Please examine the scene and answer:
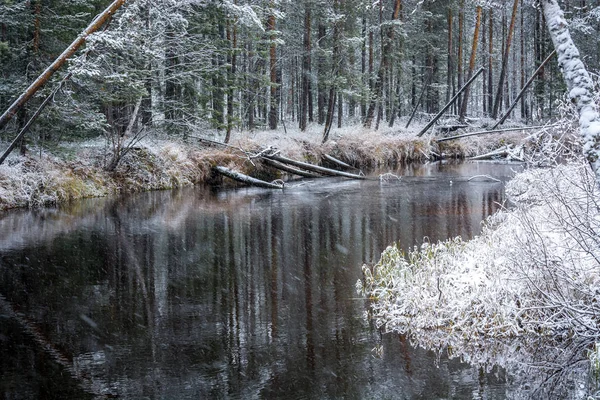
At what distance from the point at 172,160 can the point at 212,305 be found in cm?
1492

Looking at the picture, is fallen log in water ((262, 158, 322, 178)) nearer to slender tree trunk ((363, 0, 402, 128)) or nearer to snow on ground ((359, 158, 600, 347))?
slender tree trunk ((363, 0, 402, 128))

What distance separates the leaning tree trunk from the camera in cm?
475

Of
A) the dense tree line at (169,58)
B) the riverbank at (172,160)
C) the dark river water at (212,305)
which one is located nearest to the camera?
the dark river water at (212,305)

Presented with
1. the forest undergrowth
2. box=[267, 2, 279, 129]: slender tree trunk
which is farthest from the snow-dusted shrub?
box=[267, 2, 279, 129]: slender tree trunk

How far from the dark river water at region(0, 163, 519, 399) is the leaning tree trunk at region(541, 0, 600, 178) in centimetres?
256

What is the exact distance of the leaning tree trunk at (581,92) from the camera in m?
4.75

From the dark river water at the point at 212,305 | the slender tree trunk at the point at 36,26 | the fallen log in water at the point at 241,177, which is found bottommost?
the dark river water at the point at 212,305

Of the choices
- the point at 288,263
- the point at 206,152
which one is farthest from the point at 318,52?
the point at 288,263

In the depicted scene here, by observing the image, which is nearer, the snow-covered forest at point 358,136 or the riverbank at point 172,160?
the snow-covered forest at point 358,136

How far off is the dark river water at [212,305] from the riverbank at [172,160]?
63.7 inches

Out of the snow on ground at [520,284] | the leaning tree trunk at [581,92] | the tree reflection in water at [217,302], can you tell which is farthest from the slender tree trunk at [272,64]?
the leaning tree trunk at [581,92]

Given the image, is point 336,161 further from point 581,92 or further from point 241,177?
point 581,92

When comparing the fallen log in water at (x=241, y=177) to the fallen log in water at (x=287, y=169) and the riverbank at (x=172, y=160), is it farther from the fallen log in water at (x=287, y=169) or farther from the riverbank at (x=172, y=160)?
the fallen log in water at (x=287, y=169)

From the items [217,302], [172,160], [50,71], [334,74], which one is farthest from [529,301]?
[334,74]
